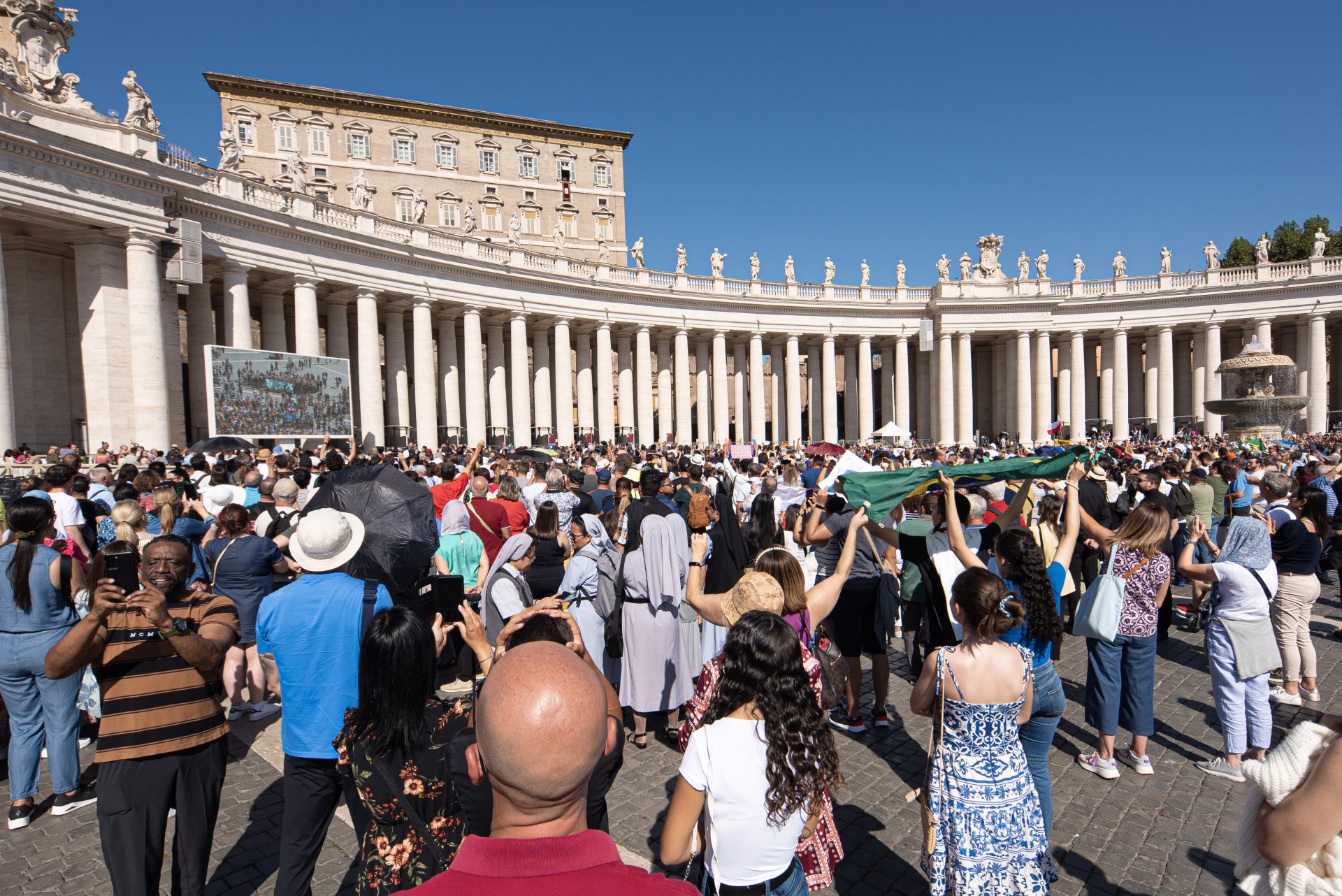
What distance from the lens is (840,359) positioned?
2501 inches

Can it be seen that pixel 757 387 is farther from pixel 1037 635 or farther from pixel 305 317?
pixel 1037 635

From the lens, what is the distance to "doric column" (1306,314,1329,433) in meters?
42.0

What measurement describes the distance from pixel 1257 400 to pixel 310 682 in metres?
41.5

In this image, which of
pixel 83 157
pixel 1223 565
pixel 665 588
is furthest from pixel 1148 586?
pixel 83 157

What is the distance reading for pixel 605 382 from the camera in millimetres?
39344

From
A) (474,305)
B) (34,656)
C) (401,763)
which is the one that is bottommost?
(34,656)

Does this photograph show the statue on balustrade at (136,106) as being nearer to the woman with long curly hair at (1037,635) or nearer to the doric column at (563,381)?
the doric column at (563,381)

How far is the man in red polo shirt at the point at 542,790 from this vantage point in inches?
57.4

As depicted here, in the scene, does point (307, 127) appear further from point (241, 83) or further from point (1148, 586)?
point (1148, 586)

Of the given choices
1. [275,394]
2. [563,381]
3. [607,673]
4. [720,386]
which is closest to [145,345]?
[275,394]

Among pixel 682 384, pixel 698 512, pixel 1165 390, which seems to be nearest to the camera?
pixel 698 512

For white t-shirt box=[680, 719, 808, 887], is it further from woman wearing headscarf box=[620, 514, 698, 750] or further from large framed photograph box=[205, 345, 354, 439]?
large framed photograph box=[205, 345, 354, 439]

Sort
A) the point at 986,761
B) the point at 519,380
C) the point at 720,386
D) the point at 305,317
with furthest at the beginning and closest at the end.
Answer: the point at 720,386 < the point at 519,380 < the point at 305,317 < the point at 986,761

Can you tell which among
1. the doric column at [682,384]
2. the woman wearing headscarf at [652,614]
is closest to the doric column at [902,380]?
the doric column at [682,384]
